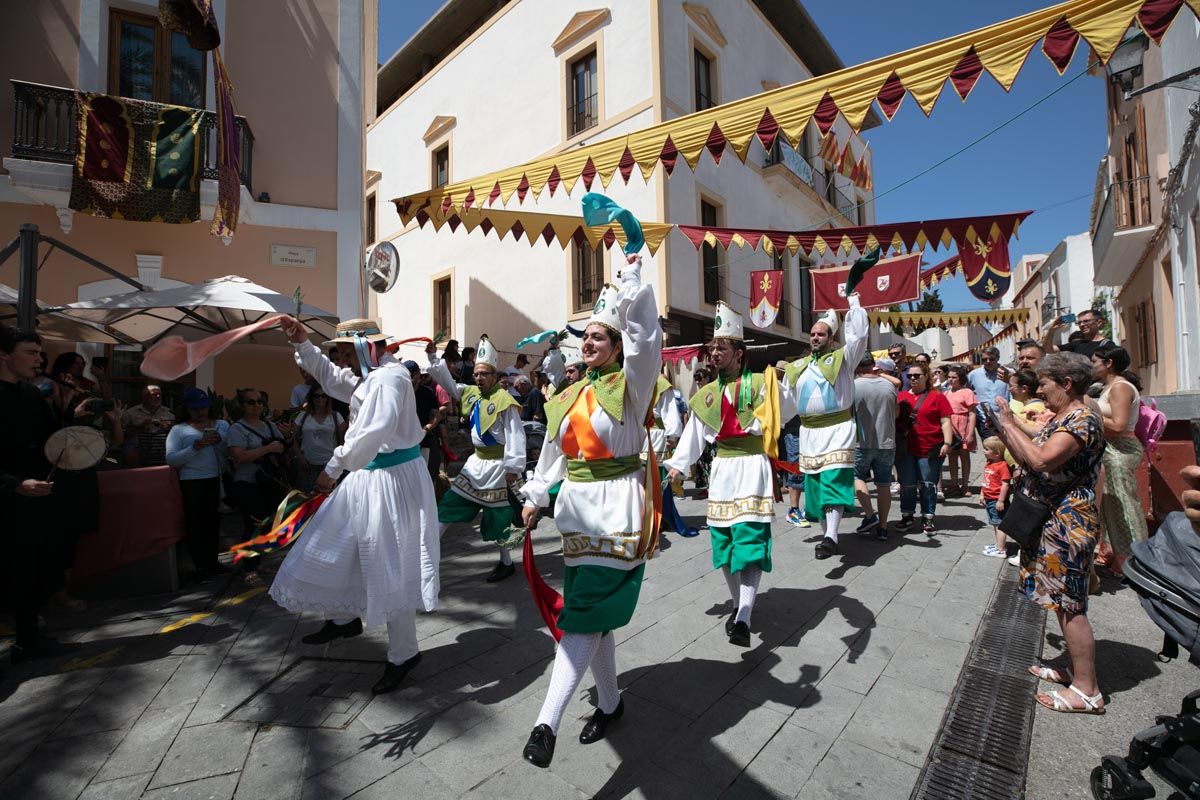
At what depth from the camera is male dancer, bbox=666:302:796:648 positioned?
375 cm

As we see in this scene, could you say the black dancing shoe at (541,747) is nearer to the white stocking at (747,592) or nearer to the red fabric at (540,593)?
the red fabric at (540,593)

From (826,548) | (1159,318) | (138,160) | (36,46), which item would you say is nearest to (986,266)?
(826,548)

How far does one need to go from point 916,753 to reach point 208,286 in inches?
298

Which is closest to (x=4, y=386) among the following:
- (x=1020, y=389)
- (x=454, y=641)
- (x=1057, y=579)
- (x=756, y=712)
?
(x=454, y=641)

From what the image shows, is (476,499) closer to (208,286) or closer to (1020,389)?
(208,286)

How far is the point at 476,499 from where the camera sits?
525 centimetres

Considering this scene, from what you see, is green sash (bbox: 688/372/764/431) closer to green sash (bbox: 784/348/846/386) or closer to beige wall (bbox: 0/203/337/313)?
green sash (bbox: 784/348/846/386)

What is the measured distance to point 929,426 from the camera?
21.6ft

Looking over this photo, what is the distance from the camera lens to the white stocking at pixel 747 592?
12.1ft

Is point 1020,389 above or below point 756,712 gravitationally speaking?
above

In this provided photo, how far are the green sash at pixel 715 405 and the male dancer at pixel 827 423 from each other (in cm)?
97

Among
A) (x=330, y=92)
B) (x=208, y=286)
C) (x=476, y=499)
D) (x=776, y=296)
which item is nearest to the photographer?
(x=476, y=499)

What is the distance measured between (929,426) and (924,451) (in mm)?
281

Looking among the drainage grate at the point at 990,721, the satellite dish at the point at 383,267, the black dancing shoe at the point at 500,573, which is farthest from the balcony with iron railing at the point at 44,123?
the drainage grate at the point at 990,721
